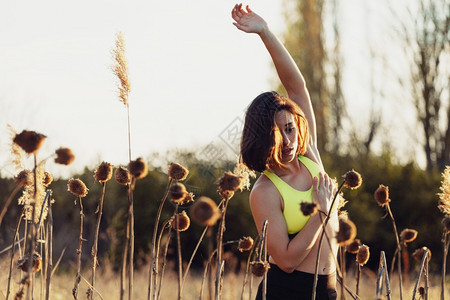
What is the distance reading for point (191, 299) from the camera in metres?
6.77

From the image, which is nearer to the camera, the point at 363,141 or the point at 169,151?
the point at 169,151

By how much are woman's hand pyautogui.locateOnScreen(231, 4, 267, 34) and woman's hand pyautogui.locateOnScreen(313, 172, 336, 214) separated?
86cm

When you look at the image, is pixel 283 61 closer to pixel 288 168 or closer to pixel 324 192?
pixel 288 168

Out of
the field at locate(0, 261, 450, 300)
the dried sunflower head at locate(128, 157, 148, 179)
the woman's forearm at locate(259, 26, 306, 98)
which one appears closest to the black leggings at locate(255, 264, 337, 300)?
the woman's forearm at locate(259, 26, 306, 98)

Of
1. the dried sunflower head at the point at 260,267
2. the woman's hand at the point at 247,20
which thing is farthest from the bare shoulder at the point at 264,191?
the woman's hand at the point at 247,20

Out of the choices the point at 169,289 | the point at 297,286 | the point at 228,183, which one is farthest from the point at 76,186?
the point at 169,289

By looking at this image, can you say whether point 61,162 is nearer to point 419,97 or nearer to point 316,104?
point 419,97

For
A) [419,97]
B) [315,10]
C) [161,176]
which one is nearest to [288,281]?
[161,176]

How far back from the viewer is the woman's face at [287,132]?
279 cm

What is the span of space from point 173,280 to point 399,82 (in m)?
8.93

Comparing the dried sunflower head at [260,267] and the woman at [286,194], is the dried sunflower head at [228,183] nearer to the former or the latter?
the dried sunflower head at [260,267]

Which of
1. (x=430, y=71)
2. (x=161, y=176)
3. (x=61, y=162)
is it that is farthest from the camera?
(x=430, y=71)

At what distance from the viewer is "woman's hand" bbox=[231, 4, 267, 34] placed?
3.14 metres

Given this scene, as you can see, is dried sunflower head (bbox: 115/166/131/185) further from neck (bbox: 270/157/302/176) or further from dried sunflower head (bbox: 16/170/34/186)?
neck (bbox: 270/157/302/176)
